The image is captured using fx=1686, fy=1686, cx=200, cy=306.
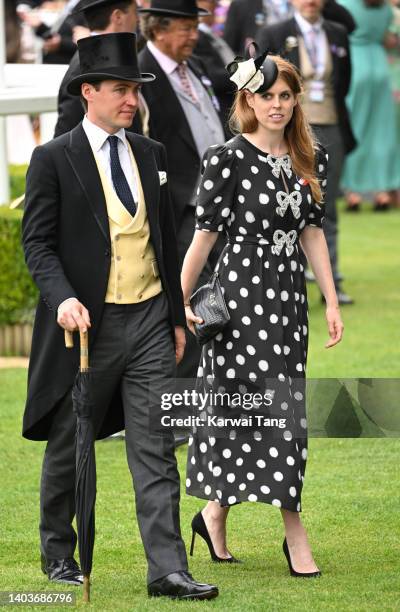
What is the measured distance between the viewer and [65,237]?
5902mm

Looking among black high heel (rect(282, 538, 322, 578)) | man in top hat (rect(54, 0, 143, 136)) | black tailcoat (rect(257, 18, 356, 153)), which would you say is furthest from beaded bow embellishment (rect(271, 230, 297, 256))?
black tailcoat (rect(257, 18, 356, 153))

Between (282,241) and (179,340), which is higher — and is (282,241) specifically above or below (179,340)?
above

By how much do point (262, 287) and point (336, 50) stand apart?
6720 millimetres

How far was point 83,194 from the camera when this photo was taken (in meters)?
5.87

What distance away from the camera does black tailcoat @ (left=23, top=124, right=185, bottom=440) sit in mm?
5859

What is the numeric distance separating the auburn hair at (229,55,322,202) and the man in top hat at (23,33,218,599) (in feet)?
1.64

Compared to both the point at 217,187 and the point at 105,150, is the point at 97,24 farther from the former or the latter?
the point at 105,150

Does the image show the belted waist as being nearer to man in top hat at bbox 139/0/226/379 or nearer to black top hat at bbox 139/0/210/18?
man in top hat at bbox 139/0/226/379

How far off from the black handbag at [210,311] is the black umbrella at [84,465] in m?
0.66

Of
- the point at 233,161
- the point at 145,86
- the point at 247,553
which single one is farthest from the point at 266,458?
the point at 145,86

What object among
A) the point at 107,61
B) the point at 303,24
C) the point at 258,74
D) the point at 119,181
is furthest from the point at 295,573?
the point at 303,24

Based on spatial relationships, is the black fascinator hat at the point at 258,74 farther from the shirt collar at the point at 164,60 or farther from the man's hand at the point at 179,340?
the shirt collar at the point at 164,60

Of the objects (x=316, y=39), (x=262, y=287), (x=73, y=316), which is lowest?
(x=316, y=39)

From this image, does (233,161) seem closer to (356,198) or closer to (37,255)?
(37,255)
